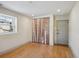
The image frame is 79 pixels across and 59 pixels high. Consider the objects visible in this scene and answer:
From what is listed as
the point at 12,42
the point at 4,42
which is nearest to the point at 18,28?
the point at 12,42

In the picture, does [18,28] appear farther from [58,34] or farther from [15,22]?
[58,34]

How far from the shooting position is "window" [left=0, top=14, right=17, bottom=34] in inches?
204

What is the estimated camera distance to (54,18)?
757 centimetres

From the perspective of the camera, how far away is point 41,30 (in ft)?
27.3

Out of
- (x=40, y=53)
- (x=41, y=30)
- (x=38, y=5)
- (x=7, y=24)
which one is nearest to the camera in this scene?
(x=38, y=5)

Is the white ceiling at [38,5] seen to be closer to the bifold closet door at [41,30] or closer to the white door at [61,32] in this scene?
the white door at [61,32]

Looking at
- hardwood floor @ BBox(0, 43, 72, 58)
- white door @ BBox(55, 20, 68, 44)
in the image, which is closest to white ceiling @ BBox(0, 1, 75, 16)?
hardwood floor @ BBox(0, 43, 72, 58)

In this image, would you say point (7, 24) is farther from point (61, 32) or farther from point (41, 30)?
point (61, 32)

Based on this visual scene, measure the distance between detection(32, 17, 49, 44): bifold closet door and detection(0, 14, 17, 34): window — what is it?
8.30ft

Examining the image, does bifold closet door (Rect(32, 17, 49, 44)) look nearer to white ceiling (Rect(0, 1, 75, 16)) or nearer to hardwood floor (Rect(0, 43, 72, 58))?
hardwood floor (Rect(0, 43, 72, 58))

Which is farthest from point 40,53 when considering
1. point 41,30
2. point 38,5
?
point 41,30

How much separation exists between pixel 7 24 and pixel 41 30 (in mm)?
3303

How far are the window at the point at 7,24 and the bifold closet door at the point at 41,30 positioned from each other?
2.53 metres

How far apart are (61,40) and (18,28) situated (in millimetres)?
3257
